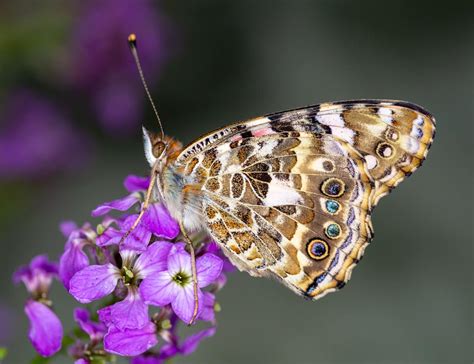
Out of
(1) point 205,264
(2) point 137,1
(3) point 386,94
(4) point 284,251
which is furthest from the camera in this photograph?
(3) point 386,94

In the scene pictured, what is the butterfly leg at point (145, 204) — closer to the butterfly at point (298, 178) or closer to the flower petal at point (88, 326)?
the butterfly at point (298, 178)

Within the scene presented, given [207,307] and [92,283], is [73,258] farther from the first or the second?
[207,307]

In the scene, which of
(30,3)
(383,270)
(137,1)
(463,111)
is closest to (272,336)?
(383,270)

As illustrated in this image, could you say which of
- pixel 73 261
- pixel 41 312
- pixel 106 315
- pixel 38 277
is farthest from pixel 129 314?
pixel 38 277

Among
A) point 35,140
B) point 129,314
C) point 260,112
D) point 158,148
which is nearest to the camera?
point 129,314

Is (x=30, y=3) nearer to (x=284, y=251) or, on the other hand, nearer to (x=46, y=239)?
(x=46, y=239)

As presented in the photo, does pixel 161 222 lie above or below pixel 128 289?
above

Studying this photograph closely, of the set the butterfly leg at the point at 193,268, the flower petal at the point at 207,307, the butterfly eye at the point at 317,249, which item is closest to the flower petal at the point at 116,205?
the butterfly leg at the point at 193,268
